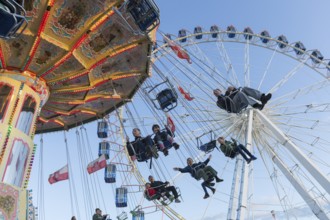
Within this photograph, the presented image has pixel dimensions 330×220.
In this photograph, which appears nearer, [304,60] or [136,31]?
[136,31]

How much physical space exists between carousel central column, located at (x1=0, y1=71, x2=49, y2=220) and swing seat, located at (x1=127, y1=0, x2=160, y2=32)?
4.01 meters

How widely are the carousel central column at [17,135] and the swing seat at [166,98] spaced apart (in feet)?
13.3

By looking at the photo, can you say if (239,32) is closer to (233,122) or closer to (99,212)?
(233,122)

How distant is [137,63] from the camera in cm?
1295

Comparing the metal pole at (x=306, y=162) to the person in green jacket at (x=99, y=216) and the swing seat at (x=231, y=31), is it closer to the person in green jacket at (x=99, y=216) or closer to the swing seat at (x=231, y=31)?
the person in green jacket at (x=99, y=216)

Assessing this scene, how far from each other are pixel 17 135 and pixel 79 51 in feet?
10.5

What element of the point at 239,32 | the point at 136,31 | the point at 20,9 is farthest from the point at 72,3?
the point at 239,32

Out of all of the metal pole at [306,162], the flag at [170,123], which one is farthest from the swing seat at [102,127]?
the metal pole at [306,162]

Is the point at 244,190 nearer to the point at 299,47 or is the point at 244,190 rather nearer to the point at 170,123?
the point at 170,123

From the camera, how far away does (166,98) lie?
13.6m

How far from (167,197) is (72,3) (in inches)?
311

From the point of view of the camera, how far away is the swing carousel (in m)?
10.2

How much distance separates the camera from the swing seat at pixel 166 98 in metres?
13.5

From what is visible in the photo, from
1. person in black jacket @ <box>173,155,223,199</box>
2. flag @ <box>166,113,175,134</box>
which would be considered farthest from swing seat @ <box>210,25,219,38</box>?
person in black jacket @ <box>173,155,223,199</box>
